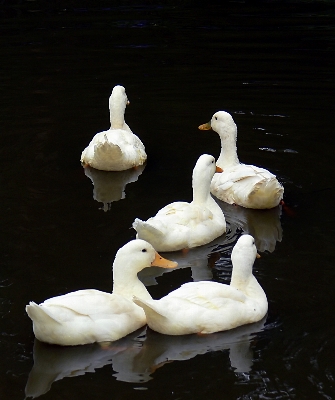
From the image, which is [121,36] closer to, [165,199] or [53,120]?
[53,120]

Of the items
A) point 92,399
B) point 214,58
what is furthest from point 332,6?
point 92,399

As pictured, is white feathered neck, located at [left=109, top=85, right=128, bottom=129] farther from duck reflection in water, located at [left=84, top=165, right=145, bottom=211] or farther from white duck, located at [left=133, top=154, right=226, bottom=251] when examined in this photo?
white duck, located at [left=133, top=154, right=226, bottom=251]

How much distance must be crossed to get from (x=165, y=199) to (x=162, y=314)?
128 inches

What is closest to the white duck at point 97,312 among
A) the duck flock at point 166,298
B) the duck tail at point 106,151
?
the duck flock at point 166,298

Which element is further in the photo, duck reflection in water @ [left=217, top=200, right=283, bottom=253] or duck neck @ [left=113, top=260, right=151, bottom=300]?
duck reflection in water @ [left=217, top=200, right=283, bottom=253]

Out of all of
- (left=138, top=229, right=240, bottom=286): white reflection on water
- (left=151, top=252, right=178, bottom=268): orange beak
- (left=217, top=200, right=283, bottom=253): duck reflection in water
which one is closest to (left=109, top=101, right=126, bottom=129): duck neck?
(left=217, top=200, right=283, bottom=253): duck reflection in water

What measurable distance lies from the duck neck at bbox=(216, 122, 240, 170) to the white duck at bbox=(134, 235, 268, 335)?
10.7 ft

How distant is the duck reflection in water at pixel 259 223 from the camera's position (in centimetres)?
895

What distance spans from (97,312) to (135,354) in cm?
46

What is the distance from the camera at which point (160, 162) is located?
443 inches

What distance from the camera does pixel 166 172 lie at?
1088cm

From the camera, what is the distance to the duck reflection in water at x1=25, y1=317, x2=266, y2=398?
256 inches

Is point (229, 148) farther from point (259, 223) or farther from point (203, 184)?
point (203, 184)

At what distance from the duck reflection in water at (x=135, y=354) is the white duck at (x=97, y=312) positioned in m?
0.09
